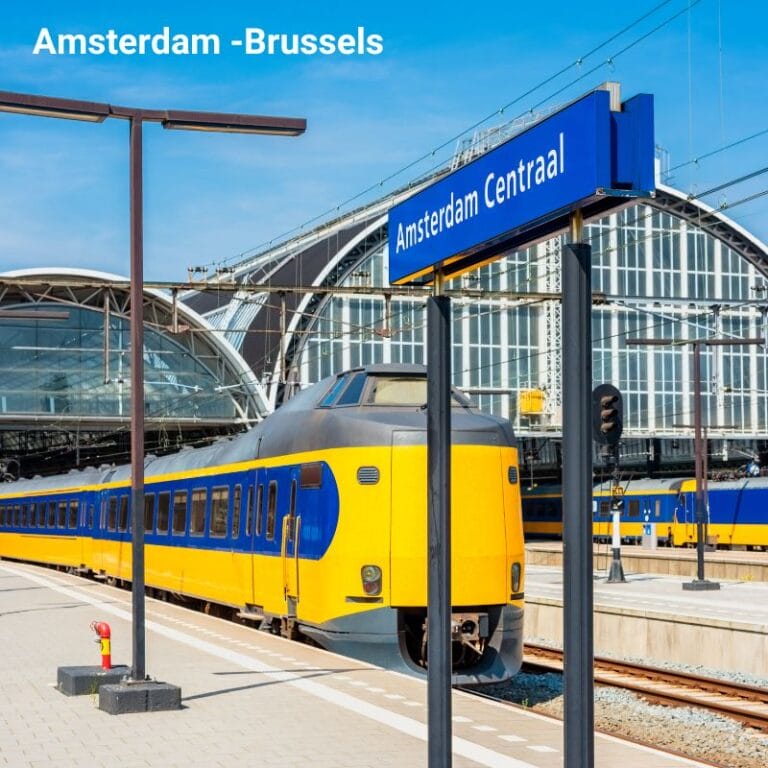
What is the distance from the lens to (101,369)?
6200 cm

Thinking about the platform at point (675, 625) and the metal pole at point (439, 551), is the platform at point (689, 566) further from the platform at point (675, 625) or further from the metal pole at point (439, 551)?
the metal pole at point (439, 551)

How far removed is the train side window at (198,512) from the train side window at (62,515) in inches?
686

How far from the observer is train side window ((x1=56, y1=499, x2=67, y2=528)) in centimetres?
3925

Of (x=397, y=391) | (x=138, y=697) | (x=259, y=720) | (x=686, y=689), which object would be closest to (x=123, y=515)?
(x=397, y=391)

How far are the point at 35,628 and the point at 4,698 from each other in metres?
8.35

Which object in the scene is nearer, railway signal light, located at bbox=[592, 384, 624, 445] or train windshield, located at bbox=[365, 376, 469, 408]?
train windshield, located at bbox=[365, 376, 469, 408]

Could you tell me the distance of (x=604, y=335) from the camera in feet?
226

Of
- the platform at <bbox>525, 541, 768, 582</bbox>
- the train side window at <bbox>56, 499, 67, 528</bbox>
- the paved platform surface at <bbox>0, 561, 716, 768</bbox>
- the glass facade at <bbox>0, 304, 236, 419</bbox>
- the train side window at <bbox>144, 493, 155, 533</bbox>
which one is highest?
the glass facade at <bbox>0, 304, 236, 419</bbox>

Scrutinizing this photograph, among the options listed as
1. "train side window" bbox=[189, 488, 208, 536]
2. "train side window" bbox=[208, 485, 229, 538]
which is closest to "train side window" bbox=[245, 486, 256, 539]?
"train side window" bbox=[208, 485, 229, 538]

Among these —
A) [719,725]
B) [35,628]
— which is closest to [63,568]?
[35,628]

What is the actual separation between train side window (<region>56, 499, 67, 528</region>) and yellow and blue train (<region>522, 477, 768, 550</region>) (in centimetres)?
2040

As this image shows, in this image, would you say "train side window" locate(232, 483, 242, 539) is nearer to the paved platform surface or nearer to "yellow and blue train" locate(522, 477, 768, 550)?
the paved platform surface

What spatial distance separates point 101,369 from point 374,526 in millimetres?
48985

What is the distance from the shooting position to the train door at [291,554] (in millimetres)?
16406
